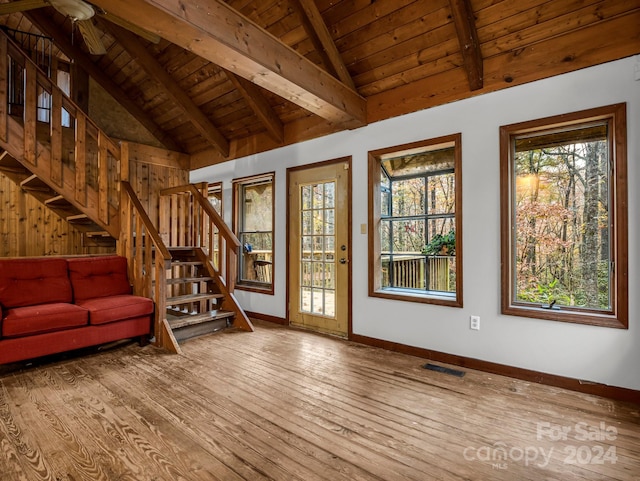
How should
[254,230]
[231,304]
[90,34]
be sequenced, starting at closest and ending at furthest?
[90,34], [231,304], [254,230]

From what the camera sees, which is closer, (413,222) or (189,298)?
(413,222)

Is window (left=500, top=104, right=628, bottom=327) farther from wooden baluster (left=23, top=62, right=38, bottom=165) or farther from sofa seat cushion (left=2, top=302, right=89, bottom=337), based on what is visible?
wooden baluster (left=23, top=62, right=38, bottom=165)

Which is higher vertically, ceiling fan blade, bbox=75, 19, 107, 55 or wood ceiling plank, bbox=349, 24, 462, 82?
ceiling fan blade, bbox=75, 19, 107, 55

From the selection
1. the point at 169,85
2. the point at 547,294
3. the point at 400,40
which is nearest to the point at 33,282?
the point at 169,85

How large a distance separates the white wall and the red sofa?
2.45 meters

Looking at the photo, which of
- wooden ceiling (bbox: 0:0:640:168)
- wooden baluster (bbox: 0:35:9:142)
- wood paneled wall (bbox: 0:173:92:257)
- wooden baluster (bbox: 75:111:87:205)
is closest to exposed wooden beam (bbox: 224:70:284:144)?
wooden ceiling (bbox: 0:0:640:168)

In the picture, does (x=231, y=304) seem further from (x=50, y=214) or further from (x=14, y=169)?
(x=50, y=214)

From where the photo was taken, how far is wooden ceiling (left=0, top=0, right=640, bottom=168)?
2.41 meters

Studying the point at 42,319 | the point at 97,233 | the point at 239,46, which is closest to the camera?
the point at 239,46

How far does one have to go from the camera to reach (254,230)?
209 inches

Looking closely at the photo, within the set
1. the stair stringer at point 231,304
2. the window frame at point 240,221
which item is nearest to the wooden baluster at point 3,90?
the stair stringer at point 231,304

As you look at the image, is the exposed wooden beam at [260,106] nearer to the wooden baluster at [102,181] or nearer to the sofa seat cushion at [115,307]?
the wooden baluster at [102,181]

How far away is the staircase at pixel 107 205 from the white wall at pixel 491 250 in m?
1.78

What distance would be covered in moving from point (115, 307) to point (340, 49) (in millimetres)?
3463
